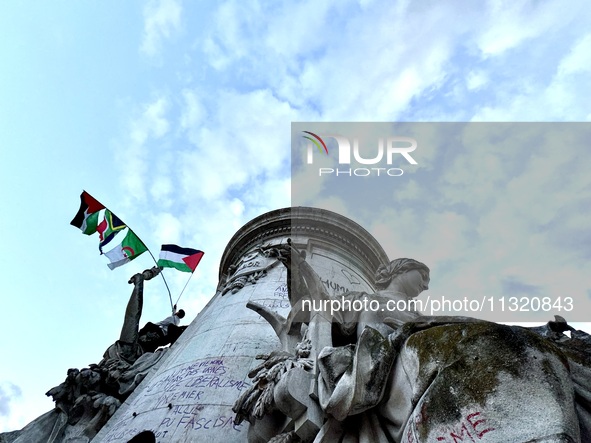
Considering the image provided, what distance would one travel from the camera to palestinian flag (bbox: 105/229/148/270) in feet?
48.4

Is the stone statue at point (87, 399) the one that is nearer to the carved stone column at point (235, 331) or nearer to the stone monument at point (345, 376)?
the stone monument at point (345, 376)

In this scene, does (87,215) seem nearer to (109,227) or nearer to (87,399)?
(109,227)

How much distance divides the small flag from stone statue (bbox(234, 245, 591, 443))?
10605mm

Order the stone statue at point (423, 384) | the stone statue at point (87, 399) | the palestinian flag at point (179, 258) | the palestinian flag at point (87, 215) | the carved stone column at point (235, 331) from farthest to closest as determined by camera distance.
A: the palestinian flag at point (179, 258) < the palestinian flag at point (87, 215) < the stone statue at point (87, 399) < the carved stone column at point (235, 331) < the stone statue at point (423, 384)

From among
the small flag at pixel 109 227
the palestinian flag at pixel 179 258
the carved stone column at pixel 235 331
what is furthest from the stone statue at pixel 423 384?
the small flag at pixel 109 227

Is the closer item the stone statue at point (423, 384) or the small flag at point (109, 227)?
the stone statue at point (423, 384)

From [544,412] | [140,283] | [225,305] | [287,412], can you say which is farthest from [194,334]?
[544,412]

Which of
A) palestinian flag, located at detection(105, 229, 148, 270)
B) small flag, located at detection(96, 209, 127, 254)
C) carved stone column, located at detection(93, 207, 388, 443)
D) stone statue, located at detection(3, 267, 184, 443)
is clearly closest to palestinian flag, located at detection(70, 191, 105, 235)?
small flag, located at detection(96, 209, 127, 254)

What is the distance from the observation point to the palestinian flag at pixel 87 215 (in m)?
15.0

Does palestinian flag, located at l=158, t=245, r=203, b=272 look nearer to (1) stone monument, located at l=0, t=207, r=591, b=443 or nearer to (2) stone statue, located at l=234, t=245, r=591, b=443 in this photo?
(1) stone monument, located at l=0, t=207, r=591, b=443

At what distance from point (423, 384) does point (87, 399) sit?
756 cm

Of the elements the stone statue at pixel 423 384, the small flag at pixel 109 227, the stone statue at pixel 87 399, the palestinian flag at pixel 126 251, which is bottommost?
the stone statue at pixel 423 384

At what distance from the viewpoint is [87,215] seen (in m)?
15.1

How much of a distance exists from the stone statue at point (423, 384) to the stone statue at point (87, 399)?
467 cm
